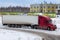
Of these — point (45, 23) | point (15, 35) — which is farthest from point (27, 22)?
point (15, 35)

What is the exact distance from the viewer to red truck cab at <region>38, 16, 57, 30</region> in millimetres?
3816

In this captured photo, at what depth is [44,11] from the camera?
3.68 meters

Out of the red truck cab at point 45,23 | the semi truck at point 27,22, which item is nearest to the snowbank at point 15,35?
the semi truck at point 27,22

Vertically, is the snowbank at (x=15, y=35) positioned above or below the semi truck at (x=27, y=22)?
below

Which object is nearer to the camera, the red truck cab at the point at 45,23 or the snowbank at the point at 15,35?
the snowbank at the point at 15,35

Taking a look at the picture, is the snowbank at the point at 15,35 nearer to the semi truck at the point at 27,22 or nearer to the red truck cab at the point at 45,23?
the semi truck at the point at 27,22

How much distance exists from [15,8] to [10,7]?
0.12m

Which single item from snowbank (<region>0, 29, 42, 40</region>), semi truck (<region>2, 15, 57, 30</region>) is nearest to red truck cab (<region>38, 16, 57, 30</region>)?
semi truck (<region>2, 15, 57, 30</region>)

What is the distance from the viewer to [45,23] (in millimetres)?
3969

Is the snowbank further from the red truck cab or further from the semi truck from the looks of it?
the red truck cab

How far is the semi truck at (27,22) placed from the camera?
12.5 ft

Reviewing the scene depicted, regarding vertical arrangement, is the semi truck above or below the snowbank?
above

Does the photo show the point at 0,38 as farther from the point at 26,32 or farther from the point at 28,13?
the point at 28,13

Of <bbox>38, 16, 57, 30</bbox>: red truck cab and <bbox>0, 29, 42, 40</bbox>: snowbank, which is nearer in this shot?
<bbox>0, 29, 42, 40</bbox>: snowbank
